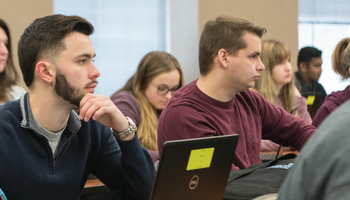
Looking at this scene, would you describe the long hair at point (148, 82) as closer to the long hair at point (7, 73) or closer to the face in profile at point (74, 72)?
the long hair at point (7, 73)

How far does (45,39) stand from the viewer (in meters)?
1.30

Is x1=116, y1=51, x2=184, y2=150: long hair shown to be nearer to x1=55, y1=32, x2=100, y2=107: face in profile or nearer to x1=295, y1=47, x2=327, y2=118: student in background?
x1=55, y1=32, x2=100, y2=107: face in profile

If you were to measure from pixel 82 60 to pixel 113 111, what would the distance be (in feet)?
0.71

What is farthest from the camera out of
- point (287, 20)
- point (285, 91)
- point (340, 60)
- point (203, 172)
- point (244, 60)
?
point (287, 20)

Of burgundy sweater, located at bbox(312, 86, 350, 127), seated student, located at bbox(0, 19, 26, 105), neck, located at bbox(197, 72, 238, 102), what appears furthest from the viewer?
seated student, located at bbox(0, 19, 26, 105)

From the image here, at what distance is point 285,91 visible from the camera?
3111 mm

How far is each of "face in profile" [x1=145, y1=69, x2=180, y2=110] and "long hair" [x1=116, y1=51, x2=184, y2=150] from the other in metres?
0.03

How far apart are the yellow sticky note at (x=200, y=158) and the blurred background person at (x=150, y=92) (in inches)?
63.4

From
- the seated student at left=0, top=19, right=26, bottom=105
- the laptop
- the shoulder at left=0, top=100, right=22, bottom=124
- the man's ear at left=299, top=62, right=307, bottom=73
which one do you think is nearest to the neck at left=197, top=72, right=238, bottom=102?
the laptop

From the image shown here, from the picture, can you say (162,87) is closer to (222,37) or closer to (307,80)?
(222,37)

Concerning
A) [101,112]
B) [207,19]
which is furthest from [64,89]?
[207,19]

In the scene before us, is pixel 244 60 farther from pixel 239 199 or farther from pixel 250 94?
pixel 239 199

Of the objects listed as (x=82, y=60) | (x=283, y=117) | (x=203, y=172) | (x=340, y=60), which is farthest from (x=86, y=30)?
(x=340, y=60)

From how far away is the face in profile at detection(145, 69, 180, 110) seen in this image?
2.65 m
